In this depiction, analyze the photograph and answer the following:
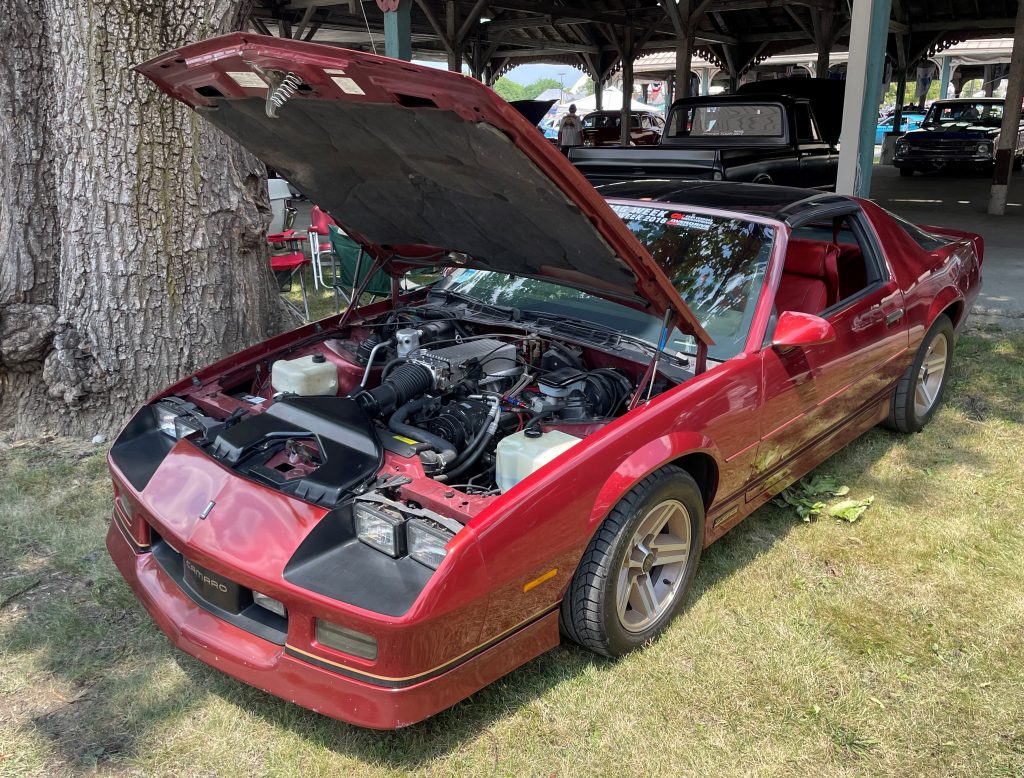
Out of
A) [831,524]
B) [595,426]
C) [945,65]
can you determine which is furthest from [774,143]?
[945,65]

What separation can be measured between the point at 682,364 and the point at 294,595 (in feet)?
5.25

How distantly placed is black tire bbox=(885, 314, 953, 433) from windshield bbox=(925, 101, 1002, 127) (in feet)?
58.8

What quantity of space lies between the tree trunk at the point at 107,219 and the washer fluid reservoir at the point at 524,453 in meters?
2.72

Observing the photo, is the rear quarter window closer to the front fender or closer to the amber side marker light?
the front fender

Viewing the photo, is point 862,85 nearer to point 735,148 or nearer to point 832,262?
point 735,148

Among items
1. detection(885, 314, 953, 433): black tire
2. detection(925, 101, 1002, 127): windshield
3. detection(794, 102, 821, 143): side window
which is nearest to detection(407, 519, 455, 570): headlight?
detection(885, 314, 953, 433): black tire

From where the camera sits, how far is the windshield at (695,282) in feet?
10.3

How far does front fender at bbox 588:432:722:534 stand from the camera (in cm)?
247

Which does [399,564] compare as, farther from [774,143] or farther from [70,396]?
[774,143]

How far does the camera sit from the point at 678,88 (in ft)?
53.3

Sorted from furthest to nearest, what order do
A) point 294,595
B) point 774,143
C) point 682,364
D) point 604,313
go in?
point 774,143 → point 604,313 → point 682,364 → point 294,595

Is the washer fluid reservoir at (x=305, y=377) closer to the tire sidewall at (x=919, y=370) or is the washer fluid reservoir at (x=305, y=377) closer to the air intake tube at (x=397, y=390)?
the air intake tube at (x=397, y=390)

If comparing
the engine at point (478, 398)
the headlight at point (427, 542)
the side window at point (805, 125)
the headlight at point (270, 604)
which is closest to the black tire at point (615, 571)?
the engine at point (478, 398)

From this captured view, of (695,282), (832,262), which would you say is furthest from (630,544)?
Answer: (832,262)
